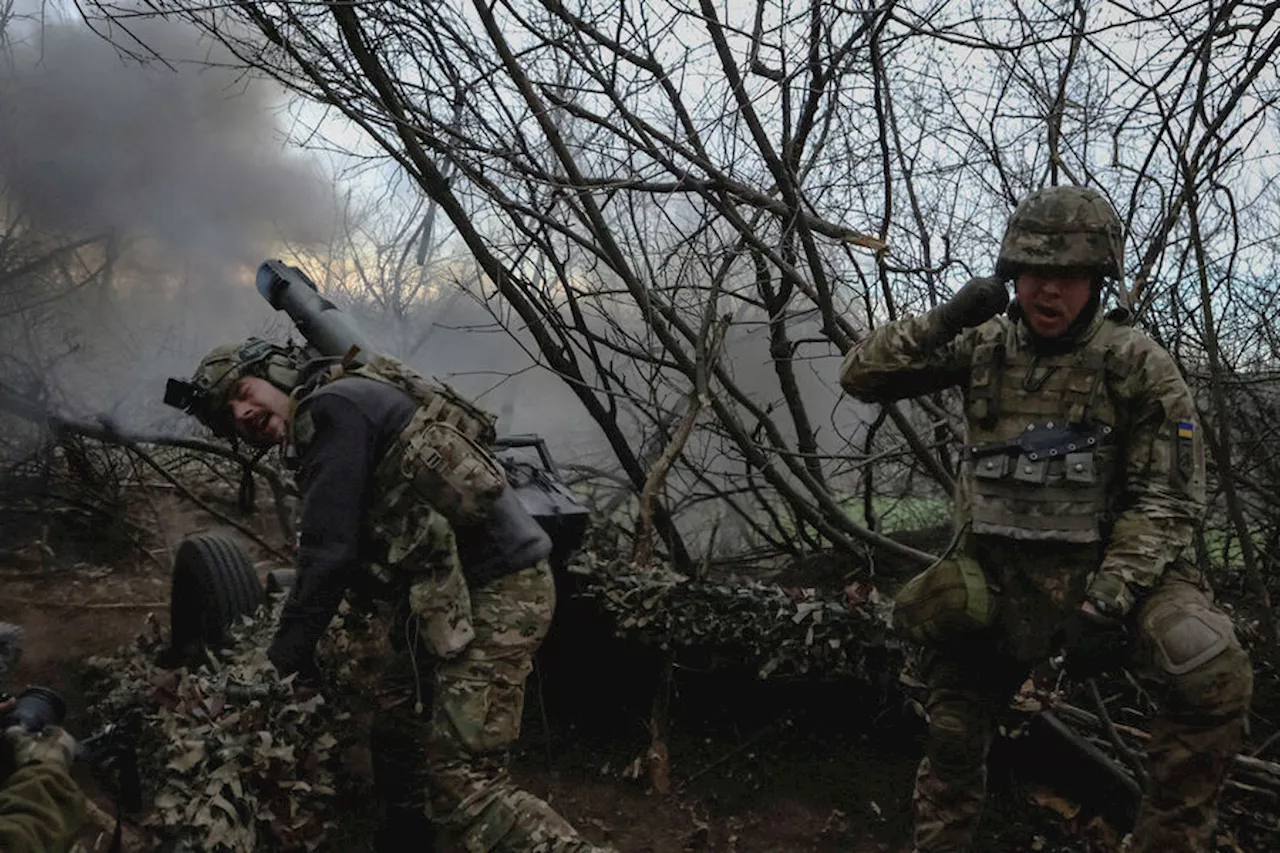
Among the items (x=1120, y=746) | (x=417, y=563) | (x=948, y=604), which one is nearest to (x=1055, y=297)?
(x=948, y=604)

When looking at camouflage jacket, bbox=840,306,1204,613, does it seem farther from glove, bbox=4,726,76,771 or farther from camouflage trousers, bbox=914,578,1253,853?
glove, bbox=4,726,76,771

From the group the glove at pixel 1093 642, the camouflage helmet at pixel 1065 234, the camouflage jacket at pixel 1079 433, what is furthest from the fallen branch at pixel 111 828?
the camouflage helmet at pixel 1065 234

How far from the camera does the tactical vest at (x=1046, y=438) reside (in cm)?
265

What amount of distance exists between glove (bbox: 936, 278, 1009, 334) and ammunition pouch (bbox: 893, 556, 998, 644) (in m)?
0.72

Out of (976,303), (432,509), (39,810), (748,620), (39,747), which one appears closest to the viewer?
(39,810)

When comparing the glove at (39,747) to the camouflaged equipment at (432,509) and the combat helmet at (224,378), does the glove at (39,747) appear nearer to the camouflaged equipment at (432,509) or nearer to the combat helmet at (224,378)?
the camouflaged equipment at (432,509)

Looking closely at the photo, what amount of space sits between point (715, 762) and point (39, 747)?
8.76ft

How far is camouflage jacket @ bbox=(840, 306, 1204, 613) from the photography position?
8.34 feet

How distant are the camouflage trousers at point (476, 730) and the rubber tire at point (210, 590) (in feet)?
4.58

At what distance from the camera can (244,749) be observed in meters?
2.52

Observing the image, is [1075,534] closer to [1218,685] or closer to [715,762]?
[1218,685]

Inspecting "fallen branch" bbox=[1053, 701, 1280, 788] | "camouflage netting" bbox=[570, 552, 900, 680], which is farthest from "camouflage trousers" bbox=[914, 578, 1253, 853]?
"camouflage netting" bbox=[570, 552, 900, 680]

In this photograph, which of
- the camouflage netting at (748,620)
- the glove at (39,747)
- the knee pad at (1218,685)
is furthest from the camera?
the camouflage netting at (748,620)

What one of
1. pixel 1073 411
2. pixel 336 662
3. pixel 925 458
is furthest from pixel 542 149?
pixel 1073 411
